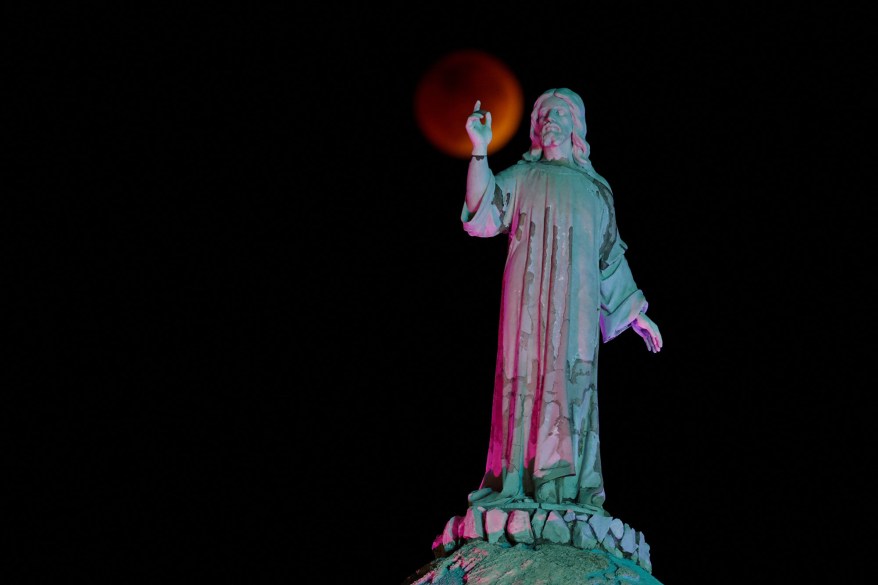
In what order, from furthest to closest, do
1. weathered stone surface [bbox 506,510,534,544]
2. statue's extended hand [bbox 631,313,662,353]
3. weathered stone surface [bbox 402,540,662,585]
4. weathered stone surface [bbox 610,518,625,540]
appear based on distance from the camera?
statue's extended hand [bbox 631,313,662,353] → weathered stone surface [bbox 610,518,625,540] → weathered stone surface [bbox 506,510,534,544] → weathered stone surface [bbox 402,540,662,585]

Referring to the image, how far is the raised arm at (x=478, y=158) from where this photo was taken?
6.26 meters

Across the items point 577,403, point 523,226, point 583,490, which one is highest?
point 523,226

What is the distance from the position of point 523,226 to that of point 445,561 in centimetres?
183

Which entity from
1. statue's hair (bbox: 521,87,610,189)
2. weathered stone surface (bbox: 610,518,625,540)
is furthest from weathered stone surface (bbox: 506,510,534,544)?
statue's hair (bbox: 521,87,610,189)

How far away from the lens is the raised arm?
20.5 feet

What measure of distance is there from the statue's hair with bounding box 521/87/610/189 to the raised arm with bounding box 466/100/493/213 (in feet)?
1.77

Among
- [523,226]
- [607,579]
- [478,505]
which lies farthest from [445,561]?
[523,226]

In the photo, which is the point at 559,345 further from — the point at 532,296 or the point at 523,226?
the point at 523,226

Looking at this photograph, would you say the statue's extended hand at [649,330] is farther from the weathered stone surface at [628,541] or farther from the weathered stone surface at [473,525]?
the weathered stone surface at [473,525]

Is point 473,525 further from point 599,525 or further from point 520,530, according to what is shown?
point 599,525

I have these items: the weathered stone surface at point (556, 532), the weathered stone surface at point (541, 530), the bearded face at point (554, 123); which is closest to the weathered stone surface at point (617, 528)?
the weathered stone surface at point (541, 530)

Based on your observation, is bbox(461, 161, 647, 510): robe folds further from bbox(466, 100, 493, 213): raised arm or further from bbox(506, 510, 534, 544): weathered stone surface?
bbox(506, 510, 534, 544): weathered stone surface

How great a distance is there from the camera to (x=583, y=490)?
618 centimetres

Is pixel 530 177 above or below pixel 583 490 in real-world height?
above
